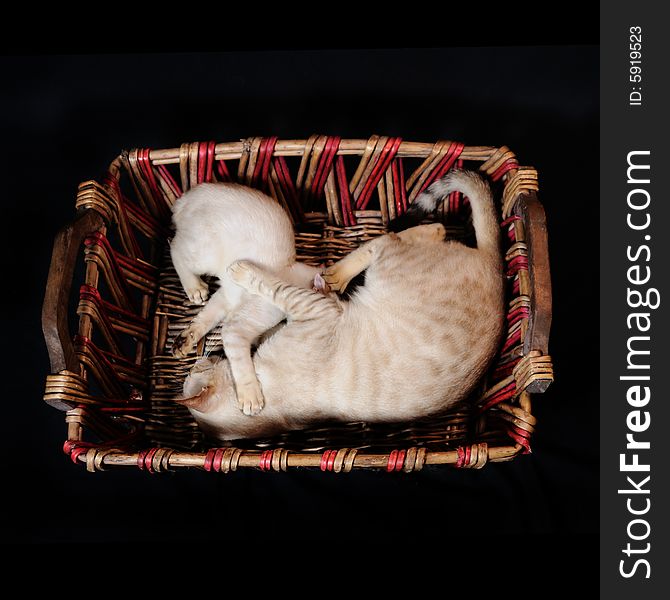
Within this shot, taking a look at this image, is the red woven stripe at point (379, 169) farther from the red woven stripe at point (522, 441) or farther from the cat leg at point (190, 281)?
the red woven stripe at point (522, 441)

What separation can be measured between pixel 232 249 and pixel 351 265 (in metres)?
0.36

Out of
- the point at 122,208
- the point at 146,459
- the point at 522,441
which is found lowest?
the point at 146,459

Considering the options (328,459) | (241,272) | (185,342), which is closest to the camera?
(328,459)

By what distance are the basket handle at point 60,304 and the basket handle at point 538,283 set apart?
1.19 metres

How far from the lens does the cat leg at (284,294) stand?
1.97 meters

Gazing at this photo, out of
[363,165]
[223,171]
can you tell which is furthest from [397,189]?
[223,171]

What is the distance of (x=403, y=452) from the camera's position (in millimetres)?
1808

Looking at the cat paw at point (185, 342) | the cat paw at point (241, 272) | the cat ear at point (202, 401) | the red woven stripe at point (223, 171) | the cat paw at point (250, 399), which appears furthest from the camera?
the red woven stripe at point (223, 171)

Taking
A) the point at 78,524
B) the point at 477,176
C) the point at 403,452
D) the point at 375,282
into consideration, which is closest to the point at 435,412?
the point at 403,452

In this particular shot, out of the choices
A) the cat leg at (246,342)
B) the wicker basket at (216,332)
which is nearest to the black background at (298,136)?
the wicker basket at (216,332)

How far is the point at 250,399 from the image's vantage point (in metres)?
1.91

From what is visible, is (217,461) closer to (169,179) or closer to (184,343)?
(184,343)

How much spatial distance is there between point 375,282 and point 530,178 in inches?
21.2

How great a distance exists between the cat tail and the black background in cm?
56
